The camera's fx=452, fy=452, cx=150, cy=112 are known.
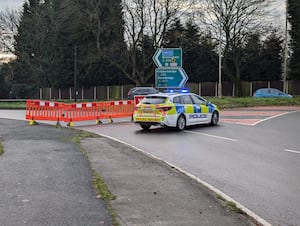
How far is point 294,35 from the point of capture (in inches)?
1946

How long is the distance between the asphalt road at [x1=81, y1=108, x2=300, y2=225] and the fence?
30415 millimetres

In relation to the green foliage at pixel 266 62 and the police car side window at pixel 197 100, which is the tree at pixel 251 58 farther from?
the police car side window at pixel 197 100

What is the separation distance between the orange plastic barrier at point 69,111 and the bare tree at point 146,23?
888 inches

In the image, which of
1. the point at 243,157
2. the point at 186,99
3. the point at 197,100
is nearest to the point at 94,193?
the point at 243,157

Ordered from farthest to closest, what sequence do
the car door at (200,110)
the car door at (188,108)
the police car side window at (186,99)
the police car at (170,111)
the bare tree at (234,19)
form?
the bare tree at (234,19) < the car door at (200,110) < the police car side window at (186,99) < the car door at (188,108) < the police car at (170,111)

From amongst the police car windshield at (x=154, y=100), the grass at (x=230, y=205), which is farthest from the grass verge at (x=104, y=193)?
the police car windshield at (x=154, y=100)

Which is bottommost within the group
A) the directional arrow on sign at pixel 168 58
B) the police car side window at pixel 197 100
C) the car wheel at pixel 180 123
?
the car wheel at pixel 180 123

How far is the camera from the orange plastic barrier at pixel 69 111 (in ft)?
66.1

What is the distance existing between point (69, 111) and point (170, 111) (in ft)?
17.9

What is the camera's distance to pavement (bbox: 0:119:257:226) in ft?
17.9

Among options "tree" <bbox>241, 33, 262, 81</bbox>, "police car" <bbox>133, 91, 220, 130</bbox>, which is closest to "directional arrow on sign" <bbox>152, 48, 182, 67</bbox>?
"police car" <bbox>133, 91, 220, 130</bbox>

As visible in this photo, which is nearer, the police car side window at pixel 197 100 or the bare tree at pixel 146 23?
the police car side window at pixel 197 100

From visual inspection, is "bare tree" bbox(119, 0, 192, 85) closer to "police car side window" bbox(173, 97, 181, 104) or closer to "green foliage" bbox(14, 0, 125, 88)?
"green foliage" bbox(14, 0, 125, 88)

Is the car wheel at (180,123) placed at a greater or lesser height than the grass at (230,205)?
greater
